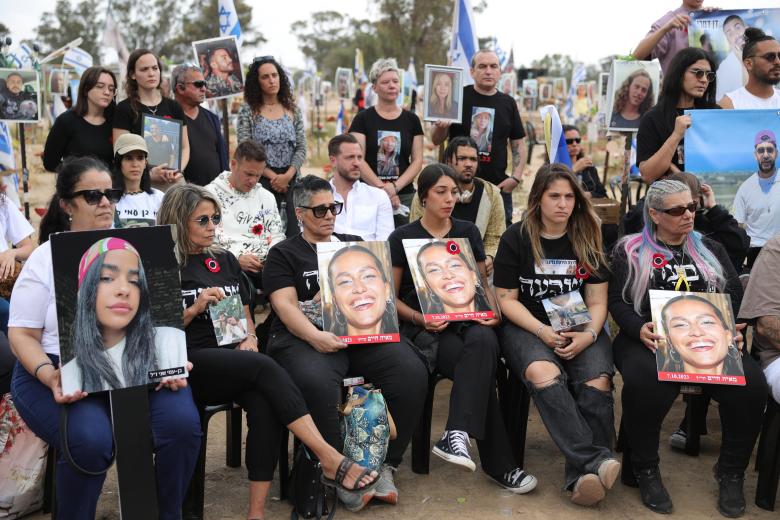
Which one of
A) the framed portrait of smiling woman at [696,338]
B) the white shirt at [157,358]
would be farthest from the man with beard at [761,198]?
the white shirt at [157,358]

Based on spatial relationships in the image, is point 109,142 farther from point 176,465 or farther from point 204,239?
point 176,465

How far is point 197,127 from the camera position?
19.4 feet

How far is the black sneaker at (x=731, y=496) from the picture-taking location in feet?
12.1

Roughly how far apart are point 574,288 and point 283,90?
122 inches

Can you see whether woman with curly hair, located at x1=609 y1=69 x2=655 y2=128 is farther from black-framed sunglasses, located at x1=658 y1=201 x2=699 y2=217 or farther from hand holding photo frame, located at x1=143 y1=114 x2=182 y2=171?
hand holding photo frame, located at x1=143 y1=114 x2=182 y2=171

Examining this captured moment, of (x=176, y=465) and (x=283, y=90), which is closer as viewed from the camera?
(x=176, y=465)

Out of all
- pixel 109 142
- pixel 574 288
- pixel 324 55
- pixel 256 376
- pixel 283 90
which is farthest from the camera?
pixel 324 55

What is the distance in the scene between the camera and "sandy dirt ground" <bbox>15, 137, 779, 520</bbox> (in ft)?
12.1

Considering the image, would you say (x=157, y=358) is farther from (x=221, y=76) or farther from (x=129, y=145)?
(x=221, y=76)

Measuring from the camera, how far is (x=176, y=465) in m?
3.17

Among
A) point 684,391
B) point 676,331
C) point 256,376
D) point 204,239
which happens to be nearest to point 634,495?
point 684,391

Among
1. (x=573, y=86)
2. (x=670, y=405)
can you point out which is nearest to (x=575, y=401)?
(x=670, y=405)

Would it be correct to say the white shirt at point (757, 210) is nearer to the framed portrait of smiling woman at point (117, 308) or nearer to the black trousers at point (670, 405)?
the black trousers at point (670, 405)

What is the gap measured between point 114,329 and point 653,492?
106 inches
